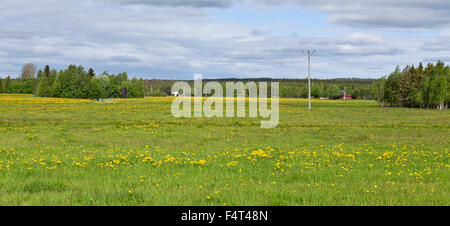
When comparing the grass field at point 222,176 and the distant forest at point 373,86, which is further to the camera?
the distant forest at point 373,86

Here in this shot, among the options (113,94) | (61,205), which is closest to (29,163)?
(61,205)

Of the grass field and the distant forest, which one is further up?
the distant forest

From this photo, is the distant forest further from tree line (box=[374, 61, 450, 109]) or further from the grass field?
the grass field

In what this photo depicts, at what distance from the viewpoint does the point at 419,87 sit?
10894 cm

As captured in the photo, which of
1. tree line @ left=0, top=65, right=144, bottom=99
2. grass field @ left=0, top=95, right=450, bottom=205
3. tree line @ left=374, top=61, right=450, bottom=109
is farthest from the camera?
tree line @ left=0, top=65, right=144, bottom=99

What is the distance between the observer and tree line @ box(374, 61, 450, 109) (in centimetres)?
10331

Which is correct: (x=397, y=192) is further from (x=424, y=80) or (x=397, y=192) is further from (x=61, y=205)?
(x=424, y=80)

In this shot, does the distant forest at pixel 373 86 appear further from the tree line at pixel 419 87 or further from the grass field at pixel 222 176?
the grass field at pixel 222 176

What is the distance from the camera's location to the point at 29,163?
14516 mm

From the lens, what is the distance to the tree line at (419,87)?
103 meters

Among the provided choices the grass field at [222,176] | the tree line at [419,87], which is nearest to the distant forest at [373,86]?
the tree line at [419,87]

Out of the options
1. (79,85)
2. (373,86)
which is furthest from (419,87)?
(79,85)

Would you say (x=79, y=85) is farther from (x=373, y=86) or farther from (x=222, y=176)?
(x=222, y=176)

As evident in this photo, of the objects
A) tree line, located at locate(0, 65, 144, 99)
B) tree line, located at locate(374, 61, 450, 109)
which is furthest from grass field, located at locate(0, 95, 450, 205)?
tree line, located at locate(0, 65, 144, 99)
